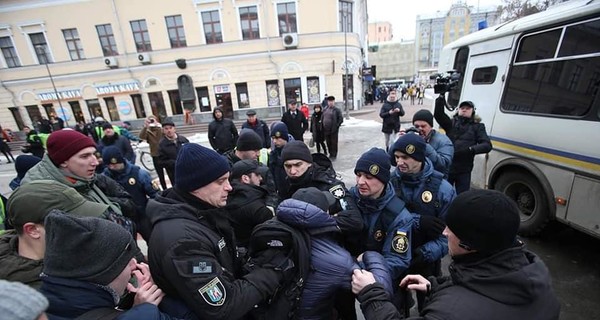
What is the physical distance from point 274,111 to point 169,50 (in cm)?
839

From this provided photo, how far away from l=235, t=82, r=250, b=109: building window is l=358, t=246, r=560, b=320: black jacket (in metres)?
19.8

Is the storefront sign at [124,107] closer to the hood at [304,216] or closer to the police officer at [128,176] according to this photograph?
the police officer at [128,176]

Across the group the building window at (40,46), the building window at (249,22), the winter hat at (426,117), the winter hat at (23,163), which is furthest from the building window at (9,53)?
the winter hat at (426,117)

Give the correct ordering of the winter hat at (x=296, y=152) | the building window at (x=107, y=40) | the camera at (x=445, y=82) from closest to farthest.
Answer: the winter hat at (x=296, y=152) < the camera at (x=445, y=82) < the building window at (x=107, y=40)

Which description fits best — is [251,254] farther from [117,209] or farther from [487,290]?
[117,209]

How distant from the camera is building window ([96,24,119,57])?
19062mm

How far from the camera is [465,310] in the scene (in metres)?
0.99

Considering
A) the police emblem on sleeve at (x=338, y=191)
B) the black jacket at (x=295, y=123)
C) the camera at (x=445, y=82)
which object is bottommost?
the black jacket at (x=295, y=123)

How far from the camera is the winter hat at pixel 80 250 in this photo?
39.6 inches

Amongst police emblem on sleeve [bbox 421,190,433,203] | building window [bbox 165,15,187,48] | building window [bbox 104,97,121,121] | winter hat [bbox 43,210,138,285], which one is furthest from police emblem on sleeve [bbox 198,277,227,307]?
building window [bbox 104,97,121,121]

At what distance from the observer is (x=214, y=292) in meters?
1.23

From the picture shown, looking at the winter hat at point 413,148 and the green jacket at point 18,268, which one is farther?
the winter hat at point 413,148

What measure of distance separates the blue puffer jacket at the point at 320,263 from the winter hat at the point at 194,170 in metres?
0.42

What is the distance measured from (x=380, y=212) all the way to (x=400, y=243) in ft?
0.81
